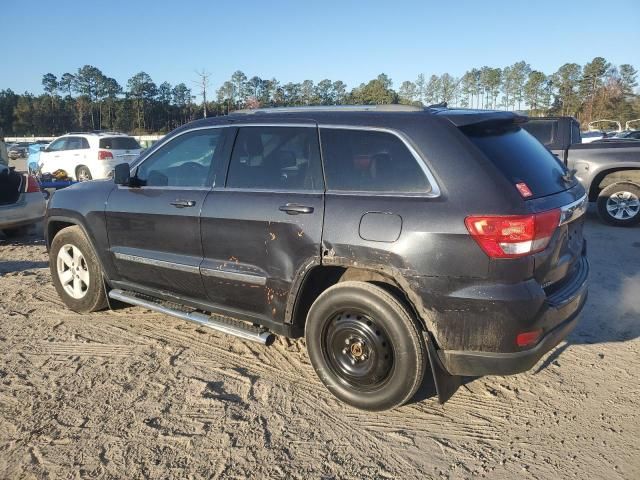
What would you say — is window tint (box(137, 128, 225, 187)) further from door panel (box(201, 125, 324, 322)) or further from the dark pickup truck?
the dark pickup truck

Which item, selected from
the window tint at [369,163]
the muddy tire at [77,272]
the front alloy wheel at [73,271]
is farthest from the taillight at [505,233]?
the front alloy wheel at [73,271]

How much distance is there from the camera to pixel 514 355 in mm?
2834

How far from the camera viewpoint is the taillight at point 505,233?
2.73m

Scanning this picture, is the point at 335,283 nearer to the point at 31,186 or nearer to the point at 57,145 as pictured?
the point at 31,186

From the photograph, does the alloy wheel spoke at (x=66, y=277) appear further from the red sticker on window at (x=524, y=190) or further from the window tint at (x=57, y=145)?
the window tint at (x=57, y=145)

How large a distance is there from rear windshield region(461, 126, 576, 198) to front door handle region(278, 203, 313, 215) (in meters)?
1.06

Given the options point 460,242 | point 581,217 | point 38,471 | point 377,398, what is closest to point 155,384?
point 38,471

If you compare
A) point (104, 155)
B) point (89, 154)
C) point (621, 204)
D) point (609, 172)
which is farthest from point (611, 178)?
point (89, 154)

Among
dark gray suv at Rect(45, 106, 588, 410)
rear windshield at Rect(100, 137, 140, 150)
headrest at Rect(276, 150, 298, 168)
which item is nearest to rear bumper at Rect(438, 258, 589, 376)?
dark gray suv at Rect(45, 106, 588, 410)

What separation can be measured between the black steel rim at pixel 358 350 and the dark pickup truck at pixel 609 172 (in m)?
6.80

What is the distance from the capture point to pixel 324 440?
9.75 ft

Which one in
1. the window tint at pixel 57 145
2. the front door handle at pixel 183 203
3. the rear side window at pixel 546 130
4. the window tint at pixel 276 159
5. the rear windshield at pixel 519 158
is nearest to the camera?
the rear windshield at pixel 519 158

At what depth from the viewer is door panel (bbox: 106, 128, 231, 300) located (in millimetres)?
3900

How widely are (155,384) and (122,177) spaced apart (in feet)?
5.77
